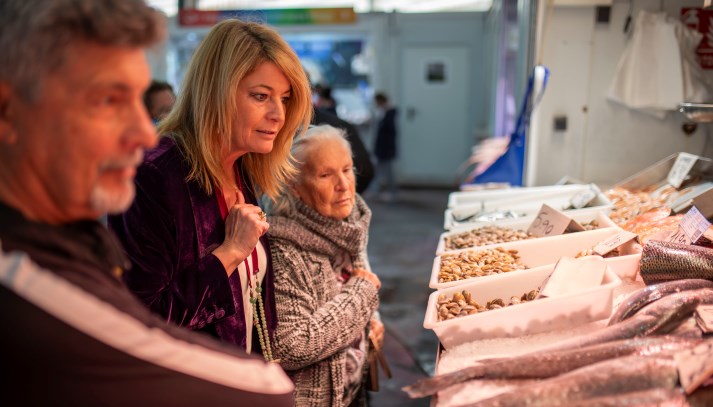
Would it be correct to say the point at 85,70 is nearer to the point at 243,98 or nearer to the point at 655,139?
the point at 243,98

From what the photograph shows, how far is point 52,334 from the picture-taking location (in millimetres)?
768

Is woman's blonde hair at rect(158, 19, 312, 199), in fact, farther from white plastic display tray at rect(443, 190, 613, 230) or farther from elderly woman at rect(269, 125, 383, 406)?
white plastic display tray at rect(443, 190, 613, 230)

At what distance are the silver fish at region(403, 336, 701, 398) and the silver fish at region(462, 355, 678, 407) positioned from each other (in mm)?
65

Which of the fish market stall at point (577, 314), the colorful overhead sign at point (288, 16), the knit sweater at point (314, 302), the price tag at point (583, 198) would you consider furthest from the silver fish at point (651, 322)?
the colorful overhead sign at point (288, 16)

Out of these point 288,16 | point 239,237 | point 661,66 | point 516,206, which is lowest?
point 516,206

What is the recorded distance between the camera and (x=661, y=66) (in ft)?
11.3

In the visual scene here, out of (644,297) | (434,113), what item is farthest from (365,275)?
(434,113)

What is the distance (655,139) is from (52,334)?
363 centimetres

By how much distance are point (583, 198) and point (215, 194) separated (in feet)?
6.66

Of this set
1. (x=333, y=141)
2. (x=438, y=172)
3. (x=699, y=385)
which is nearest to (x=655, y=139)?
(x=333, y=141)

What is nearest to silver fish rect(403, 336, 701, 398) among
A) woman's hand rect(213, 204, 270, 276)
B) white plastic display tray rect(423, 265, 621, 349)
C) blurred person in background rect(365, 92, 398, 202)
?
white plastic display tray rect(423, 265, 621, 349)

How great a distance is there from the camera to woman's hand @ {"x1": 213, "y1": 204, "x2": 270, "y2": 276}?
5.28ft

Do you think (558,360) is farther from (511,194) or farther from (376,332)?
(511,194)

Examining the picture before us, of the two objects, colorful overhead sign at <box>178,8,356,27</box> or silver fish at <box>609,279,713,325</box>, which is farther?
colorful overhead sign at <box>178,8,356,27</box>
